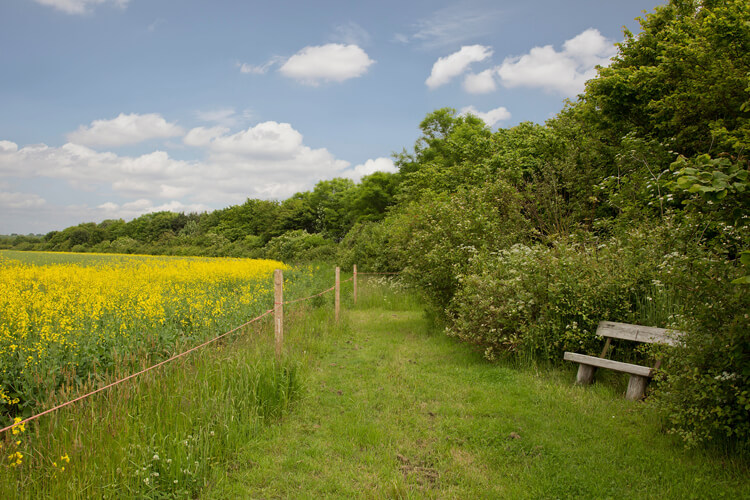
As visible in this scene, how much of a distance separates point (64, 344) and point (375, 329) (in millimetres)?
6483

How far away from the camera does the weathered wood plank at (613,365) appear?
15.7 ft

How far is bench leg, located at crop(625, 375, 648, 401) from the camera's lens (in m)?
4.88

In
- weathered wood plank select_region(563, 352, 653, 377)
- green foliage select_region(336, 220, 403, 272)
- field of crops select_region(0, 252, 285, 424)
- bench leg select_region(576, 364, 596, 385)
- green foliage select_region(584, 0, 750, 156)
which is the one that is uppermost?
green foliage select_region(584, 0, 750, 156)

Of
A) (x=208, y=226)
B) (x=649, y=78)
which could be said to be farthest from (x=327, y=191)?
(x=649, y=78)

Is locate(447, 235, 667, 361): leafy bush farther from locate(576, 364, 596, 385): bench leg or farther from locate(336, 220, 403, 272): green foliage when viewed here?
locate(336, 220, 403, 272): green foliage

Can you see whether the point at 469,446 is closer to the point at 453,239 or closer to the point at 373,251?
the point at 453,239

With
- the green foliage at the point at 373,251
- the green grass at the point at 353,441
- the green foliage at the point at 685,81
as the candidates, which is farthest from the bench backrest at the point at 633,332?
the green foliage at the point at 373,251

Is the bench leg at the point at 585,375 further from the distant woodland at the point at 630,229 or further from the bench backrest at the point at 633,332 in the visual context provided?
the bench backrest at the point at 633,332

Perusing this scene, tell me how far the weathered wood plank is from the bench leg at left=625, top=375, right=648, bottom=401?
8 centimetres

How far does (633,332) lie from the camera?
17.6 ft

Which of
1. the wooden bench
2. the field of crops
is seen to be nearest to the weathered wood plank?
the wooden bench

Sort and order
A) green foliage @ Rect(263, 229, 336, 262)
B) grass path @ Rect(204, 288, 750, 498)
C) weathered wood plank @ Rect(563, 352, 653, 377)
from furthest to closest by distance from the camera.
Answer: green foliage @ Rect(263, 229, 336, 262) < weathered wood plank @ Rect(563, 352, 653, 377) < grass path @ Rect(204, 288, 750, 498)

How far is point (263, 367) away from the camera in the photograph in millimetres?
4980

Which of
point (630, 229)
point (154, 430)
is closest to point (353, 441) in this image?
point (154, 430)
